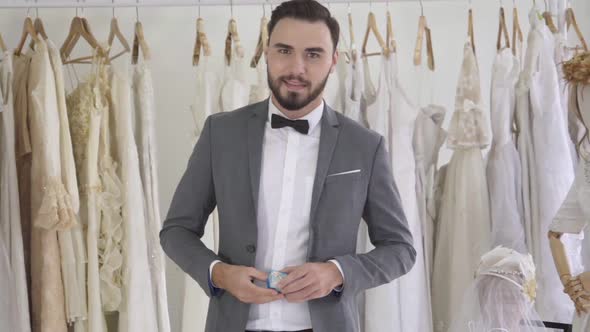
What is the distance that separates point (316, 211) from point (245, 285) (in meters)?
0.24

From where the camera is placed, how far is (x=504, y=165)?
9.03 ft

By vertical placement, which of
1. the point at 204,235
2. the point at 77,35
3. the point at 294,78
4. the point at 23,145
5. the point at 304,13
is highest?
the point at 77,35

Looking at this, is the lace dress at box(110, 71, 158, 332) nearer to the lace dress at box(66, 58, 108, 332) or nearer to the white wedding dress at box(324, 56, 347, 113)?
the lace dress at box(66, 58, 108, 332)

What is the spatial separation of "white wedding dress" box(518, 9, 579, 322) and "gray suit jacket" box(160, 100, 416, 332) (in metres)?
1.08

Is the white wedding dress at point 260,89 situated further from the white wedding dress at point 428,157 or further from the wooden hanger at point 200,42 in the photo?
the white wedding dress at point 428,157

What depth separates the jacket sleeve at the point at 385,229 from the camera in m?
1.71

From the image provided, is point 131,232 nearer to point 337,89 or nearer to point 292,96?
point 337,89

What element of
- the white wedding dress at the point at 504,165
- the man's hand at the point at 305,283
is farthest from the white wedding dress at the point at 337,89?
the man's hand at the point at 305,283

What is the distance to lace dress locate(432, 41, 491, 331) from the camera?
2746mm

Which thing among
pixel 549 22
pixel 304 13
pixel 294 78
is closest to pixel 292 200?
pixel 294 78

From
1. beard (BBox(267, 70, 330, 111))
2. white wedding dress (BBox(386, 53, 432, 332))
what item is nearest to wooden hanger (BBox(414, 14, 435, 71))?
white wedding dress (BBox(386, 53, 432, 332))

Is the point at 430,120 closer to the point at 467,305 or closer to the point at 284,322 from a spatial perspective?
the point at 467,305

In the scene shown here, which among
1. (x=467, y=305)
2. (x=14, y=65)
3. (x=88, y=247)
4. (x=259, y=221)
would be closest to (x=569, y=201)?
(x=467, y=305)

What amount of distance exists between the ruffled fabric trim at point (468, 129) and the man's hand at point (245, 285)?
54.2 inches
